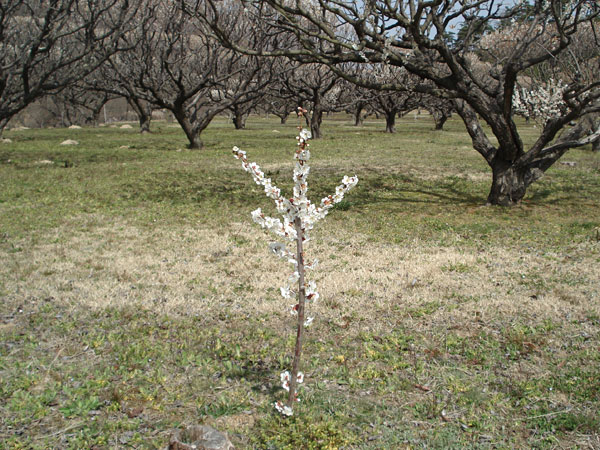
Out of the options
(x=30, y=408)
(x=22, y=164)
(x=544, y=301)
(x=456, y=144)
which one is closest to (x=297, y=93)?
(x=456, y=144)

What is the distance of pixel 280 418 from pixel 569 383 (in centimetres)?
246

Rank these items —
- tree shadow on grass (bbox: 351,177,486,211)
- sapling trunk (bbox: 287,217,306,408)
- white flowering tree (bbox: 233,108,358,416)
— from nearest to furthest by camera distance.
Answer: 1. white flowering tree (bbox: 233,108,358,416)
2. sapling trunk (bbox: 287,217,306,408)
3. tree shadow on grass (bbox: 351,177,486,211)

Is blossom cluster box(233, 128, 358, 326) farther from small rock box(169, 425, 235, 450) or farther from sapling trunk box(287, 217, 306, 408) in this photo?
small rock box(169, 425, 235, 450)

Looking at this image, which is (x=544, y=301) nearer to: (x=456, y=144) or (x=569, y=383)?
(x=569, y=383)

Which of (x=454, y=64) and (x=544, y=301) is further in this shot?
(x=454, y=64)

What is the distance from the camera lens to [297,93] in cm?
3128

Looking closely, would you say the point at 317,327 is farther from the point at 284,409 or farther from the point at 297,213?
the point at 297,213

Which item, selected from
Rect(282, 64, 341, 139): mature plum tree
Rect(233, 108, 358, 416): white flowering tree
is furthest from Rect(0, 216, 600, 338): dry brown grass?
Rect(282, 64, 341, 139): mature plum tree

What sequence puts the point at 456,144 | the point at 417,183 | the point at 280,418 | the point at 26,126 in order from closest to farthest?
the point at 280,418
the point at 417,183
the point at 456,144
the point at 26,126

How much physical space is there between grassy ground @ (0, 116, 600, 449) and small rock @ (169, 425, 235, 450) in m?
0.26

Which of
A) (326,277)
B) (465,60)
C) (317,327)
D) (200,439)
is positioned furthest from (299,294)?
(465,60)

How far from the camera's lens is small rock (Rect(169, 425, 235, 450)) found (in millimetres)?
3256

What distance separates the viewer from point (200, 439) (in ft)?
11.0

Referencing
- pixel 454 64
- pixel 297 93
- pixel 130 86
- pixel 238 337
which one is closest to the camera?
pixel 238 337
